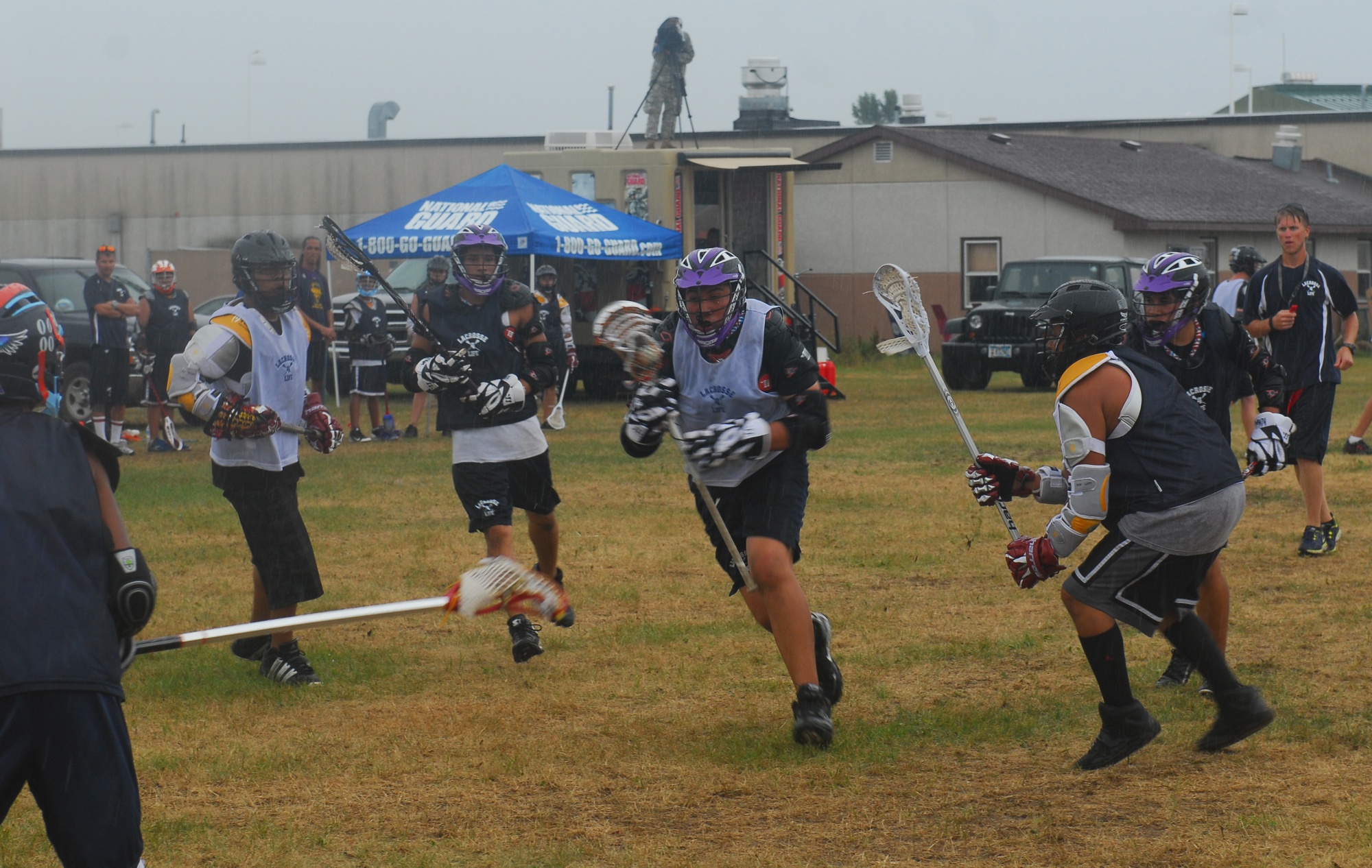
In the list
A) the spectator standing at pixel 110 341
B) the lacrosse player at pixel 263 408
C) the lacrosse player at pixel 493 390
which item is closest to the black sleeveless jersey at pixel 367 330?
the spectator standing at pixel 110 341

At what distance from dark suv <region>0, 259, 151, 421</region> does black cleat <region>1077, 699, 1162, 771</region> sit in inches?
539

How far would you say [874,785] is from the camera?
5.61 metres

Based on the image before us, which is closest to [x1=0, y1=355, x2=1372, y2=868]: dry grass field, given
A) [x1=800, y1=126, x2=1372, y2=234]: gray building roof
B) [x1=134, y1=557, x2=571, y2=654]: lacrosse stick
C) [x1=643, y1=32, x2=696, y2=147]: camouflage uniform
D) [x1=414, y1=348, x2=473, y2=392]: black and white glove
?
[x1=134, y1=557, x2=571, y2=654]: lacrosse stick

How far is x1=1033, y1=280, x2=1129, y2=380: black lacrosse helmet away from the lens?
5512 millimetres

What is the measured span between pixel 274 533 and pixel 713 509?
2196mm

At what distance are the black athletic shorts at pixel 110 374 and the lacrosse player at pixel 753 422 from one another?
453 inches

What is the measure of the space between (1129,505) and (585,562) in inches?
211

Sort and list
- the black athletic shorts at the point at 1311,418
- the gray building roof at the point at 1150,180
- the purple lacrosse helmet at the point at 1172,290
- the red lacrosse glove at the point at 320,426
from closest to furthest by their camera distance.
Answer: the purple lacrosse helmet at the point at 1172,290 → the red lacrosse glove at the point at 320,426 → the black athletic shorts at the point at 1311,418 → the gray building roof at the point at 1150,180

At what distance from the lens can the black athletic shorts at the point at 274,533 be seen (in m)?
7.11

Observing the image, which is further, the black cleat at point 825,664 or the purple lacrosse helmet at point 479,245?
the purple lacrosse helmet at point 479,245

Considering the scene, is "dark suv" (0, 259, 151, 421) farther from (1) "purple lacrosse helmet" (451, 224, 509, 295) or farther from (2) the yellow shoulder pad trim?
(2) the yellow shoulder pad trim

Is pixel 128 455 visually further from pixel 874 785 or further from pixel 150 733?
pixel 874 785

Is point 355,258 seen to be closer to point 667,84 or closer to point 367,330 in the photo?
point 367,330

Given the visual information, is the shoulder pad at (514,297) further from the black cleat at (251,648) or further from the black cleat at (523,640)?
the black cleat at (251,648)
